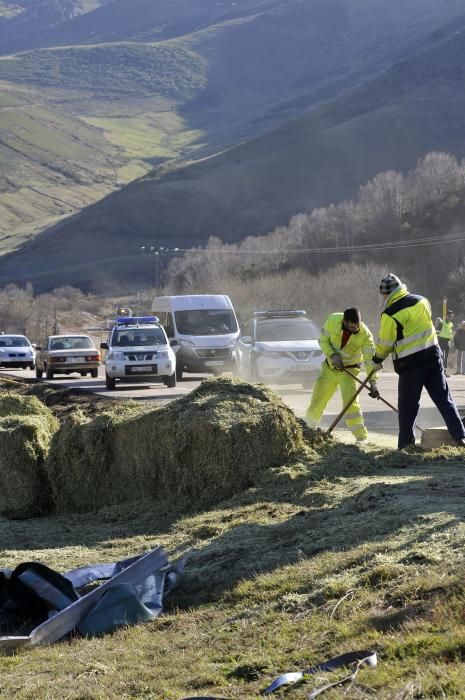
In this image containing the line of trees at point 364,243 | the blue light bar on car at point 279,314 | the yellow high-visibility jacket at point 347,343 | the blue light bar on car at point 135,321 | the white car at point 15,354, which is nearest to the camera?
the yellow high-visibility jacket at point 347,343

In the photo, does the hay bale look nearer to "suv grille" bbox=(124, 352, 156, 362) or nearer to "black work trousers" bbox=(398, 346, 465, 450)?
"black work trousers" bbox=(398, 346, 465, 450)

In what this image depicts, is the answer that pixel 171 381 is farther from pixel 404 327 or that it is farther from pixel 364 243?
pixel 364 243

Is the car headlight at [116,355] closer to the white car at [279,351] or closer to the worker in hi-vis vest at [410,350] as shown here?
the white car at [279,351]

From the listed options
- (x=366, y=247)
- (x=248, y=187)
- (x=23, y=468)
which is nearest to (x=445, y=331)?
(x=23, y=468)

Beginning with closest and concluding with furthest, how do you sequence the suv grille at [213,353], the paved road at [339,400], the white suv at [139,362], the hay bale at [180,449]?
the hay bale at [180,449] → the paved road at [339,400] → the white suv at [139,362] → the suv grille at [213,353]

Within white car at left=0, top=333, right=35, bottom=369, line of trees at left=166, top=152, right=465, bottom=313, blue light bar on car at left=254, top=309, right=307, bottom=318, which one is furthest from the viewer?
line of trees at left=166, top=152, right=465, bottom=313

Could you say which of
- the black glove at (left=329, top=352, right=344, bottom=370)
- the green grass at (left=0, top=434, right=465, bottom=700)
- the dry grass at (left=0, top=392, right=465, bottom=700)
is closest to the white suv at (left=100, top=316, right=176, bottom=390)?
the black glove at (left=329, top=352, right=344, bottom=370)

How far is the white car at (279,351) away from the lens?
25.0 metres

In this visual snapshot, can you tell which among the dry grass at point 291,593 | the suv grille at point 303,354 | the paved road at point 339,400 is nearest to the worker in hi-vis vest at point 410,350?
the dry grass at point 291,593

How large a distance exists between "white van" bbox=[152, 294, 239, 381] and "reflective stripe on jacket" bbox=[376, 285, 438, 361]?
1971 cm

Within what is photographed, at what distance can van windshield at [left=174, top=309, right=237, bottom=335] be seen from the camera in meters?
32.8

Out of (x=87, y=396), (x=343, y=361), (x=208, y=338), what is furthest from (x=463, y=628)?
(x=208, y=338)

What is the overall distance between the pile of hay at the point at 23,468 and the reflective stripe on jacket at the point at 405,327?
3962 millimetres

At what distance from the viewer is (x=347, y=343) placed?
14094mm
